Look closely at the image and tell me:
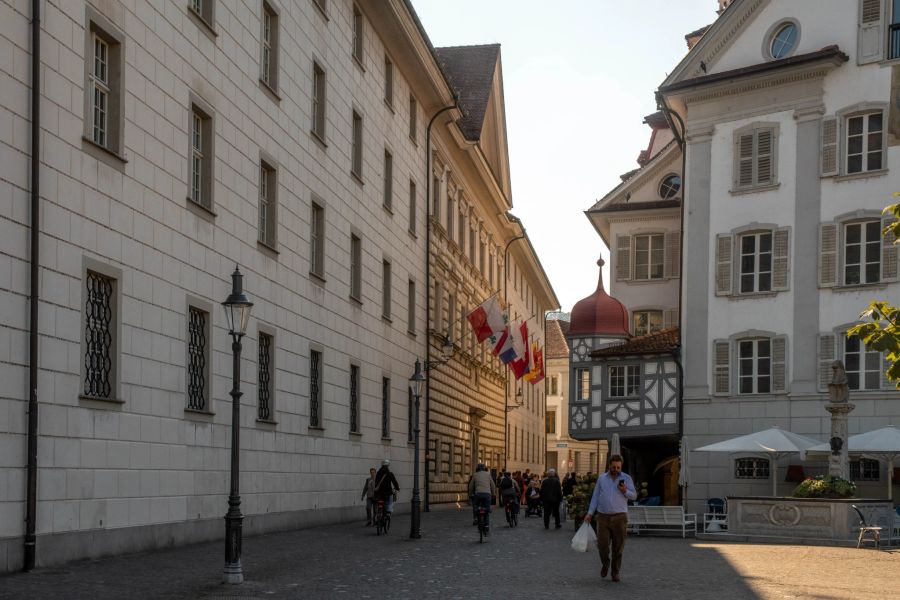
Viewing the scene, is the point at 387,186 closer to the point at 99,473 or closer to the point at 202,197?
the point at 202,197

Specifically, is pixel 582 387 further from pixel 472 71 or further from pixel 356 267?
pixel 472 71

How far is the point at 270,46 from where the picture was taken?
27344mm

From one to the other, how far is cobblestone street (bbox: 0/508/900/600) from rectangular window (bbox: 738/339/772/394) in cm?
1119

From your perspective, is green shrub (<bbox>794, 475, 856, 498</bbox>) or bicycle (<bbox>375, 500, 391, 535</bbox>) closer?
bicycle (<bbox>375, 500, 391, 535</bbox>)

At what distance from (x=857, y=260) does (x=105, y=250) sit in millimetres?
23194

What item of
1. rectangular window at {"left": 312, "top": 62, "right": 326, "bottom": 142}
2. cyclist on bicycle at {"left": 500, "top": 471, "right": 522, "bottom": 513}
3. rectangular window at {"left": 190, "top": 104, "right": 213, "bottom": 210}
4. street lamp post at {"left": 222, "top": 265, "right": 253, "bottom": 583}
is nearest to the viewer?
street lamp post at {"left": 222, "top": 265, "right": 253, "bottom": 583}

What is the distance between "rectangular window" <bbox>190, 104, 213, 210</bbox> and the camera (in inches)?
904

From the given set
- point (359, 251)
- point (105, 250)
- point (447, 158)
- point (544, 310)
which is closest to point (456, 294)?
point (447, 158)

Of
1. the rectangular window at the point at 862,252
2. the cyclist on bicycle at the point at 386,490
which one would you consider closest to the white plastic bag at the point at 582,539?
the cyclist on bicycle at the point at 386,490

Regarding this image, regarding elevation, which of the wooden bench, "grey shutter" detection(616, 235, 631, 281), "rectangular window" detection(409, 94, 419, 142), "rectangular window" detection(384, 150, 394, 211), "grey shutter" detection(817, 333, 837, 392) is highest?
"rectangular window" detection(409, 94, 419, 142)

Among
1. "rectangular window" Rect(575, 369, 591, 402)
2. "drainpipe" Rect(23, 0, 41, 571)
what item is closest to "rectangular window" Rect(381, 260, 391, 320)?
"rectangular window" Rect(575, 369, 591, 402)

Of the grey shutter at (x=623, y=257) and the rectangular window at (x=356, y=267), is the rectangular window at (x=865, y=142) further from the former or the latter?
the rectangular window at (x=356, y=267)

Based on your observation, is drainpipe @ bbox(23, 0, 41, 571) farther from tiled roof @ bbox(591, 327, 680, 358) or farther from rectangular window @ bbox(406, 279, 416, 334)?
tiled roof @ bbox(591, 327, 680, 358)

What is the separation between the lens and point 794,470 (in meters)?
35.7
